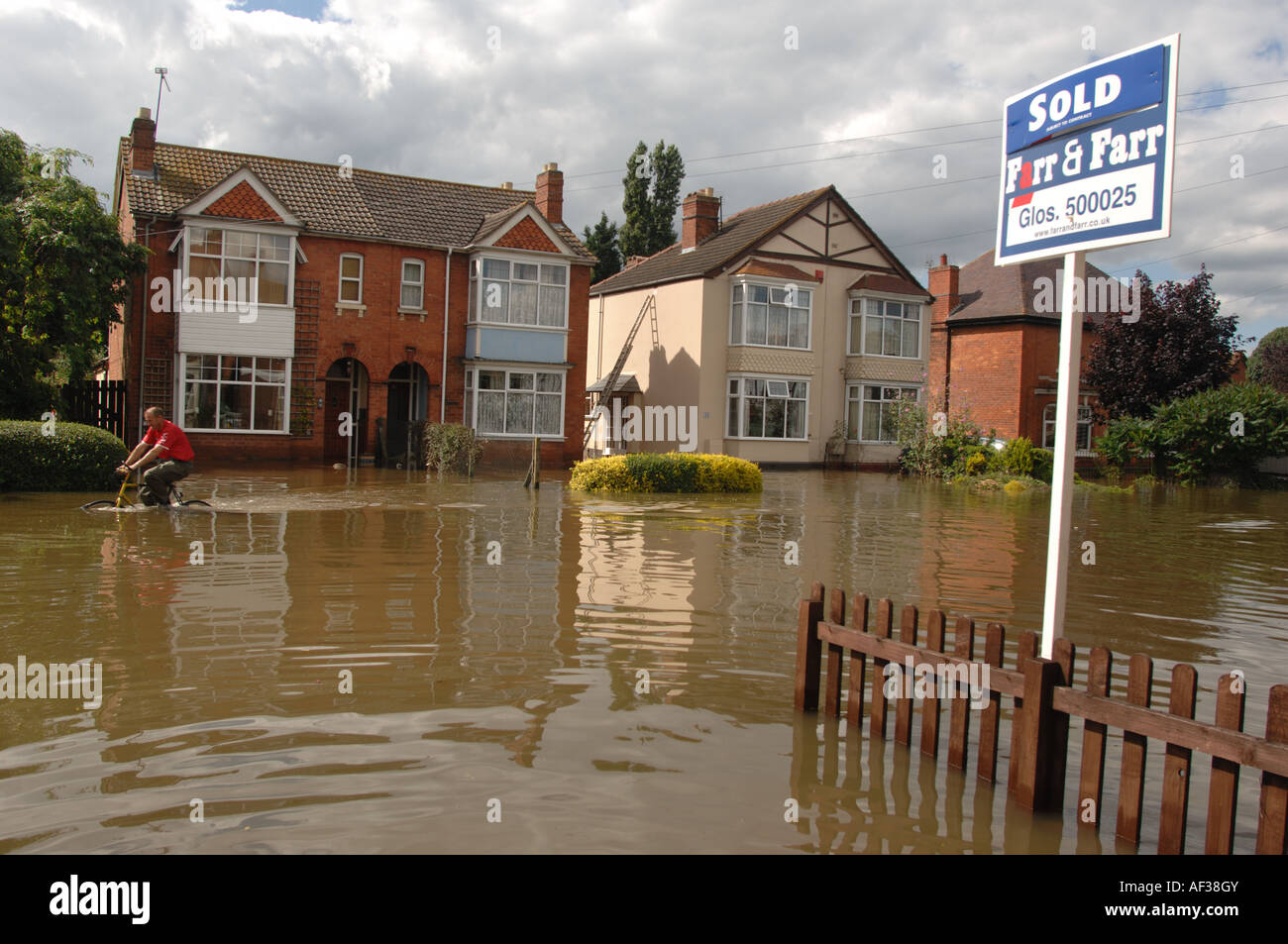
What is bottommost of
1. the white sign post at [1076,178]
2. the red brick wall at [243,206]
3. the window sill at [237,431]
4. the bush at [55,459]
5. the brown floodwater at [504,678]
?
the brown floodwater at [504,678]

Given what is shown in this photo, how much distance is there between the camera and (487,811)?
4.99m

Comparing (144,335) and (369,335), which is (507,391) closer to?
(369,335)

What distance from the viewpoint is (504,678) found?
286 inches

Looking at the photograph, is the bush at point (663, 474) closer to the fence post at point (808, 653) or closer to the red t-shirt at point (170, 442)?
the red t-shirt at point (170, 442)

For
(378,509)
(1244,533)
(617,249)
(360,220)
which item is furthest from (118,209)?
(1244,533)

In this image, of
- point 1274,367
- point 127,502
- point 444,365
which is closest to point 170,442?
point 127,502

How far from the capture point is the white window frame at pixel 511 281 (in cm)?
3180

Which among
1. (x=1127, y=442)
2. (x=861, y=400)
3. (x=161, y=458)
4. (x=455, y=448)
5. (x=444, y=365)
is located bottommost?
(x=161, y=458)

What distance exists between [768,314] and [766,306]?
28 cm

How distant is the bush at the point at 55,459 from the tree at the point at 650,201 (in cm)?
3725

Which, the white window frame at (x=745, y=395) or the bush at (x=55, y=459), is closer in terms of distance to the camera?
the bush at (x=55, y=459)

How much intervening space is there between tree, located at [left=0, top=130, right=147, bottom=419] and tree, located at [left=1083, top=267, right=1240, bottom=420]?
33981 millimetres

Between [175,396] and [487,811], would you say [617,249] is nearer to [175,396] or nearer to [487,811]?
[175,396]

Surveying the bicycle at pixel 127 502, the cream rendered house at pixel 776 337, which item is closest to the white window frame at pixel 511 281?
the cream rendered house at pixel 776 337
